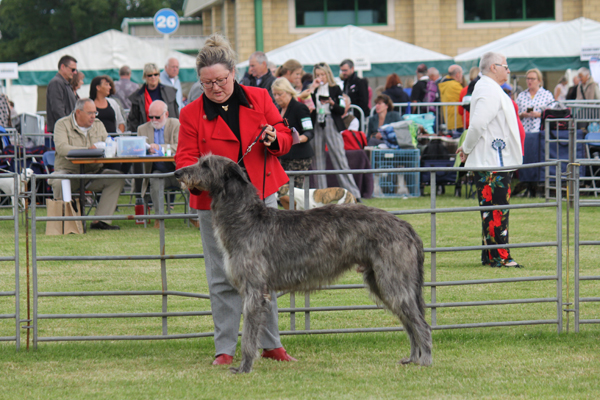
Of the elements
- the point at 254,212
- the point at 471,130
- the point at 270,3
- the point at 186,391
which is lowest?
the point at 186,391

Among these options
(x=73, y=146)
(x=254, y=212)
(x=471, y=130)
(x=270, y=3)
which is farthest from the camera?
(x=270, y=3)

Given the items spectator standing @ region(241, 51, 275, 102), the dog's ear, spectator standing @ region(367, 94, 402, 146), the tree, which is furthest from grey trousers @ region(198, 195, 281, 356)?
the tree

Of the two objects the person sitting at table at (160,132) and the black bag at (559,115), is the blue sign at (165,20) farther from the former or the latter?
the black bag at (559,115)

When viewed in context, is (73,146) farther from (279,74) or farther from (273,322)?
(273,322)

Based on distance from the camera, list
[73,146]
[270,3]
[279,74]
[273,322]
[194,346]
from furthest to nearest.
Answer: [270,3]
[279,74]
[73,146]
[194,346]
[273,322]

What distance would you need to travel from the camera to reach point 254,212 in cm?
489

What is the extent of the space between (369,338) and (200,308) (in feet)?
5.77

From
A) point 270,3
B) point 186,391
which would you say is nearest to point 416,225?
point 186,391

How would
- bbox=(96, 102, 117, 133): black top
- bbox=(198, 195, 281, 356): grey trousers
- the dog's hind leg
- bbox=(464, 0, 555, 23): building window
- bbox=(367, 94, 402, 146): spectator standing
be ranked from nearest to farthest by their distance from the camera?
the dog's hind leg < bbox=(198, 195, 281, 356): grey trousers < bbox=(96, 102, 117, 133): black top < bbox=(367, 94, 402, 146): spectator standing < bbox=(464, 0, 555, 23): building window

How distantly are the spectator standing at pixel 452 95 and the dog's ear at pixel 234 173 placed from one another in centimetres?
1201

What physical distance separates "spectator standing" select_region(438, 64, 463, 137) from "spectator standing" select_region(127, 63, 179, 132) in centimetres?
652

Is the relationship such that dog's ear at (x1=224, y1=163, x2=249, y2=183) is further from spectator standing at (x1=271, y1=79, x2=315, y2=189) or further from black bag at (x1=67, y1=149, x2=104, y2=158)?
black bag at (x1=67, y1=149, x2=104, y2=158)

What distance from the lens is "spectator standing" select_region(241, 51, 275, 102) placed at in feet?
39.8

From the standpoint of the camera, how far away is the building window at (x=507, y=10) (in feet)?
107
